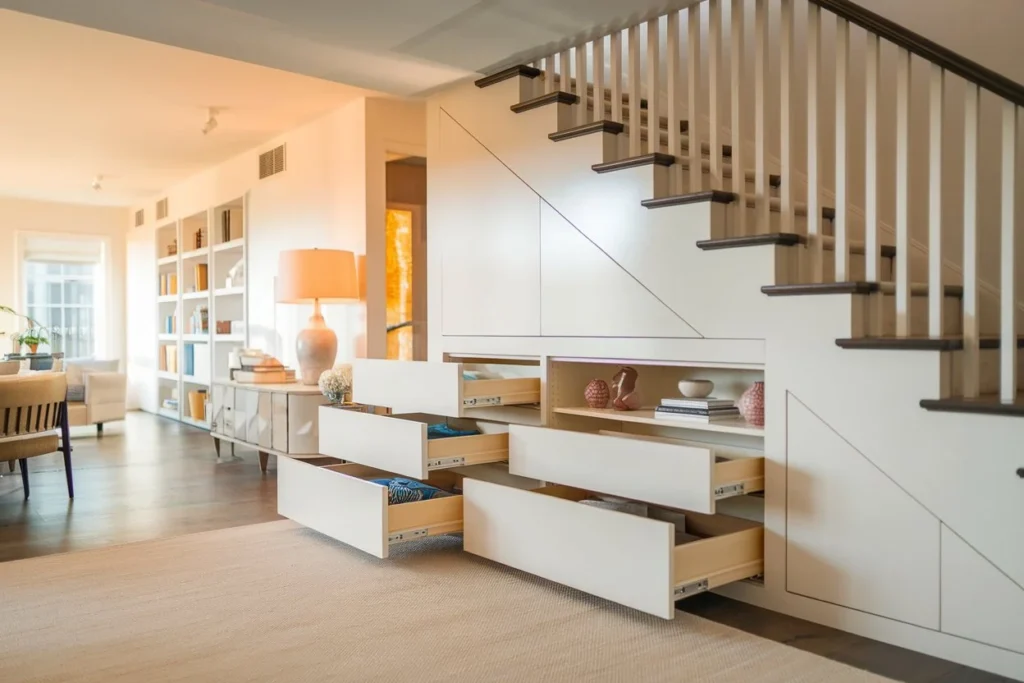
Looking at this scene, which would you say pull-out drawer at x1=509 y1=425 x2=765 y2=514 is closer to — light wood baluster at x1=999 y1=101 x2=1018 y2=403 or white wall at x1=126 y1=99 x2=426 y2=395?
light wood baluster at x1=999 y1=101 x2=1018 y2=403

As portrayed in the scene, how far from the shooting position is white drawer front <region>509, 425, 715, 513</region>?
237cm

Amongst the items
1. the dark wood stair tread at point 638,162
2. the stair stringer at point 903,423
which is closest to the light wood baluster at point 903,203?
the stair stringer at point 903,423

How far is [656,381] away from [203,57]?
295cm

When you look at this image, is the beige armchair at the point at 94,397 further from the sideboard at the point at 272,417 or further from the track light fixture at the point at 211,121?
the track light fixture at the point at 211,121

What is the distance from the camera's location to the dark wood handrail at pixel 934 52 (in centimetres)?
204

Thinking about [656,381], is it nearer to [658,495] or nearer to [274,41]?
[658,495]

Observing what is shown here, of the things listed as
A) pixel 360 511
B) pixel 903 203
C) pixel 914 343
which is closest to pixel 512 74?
pixel 903 203

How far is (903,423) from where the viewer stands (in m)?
2.18

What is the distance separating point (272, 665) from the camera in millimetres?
2082

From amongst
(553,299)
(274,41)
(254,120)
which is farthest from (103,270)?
(553,299)

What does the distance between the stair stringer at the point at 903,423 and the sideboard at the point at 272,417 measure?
2939 mm

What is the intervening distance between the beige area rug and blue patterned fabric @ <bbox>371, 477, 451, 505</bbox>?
208 mm

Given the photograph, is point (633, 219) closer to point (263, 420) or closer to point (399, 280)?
point (263, 420)

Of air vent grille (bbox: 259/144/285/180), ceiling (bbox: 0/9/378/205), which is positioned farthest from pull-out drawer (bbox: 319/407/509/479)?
air vent grille (bbox: 259/144/285/180)
